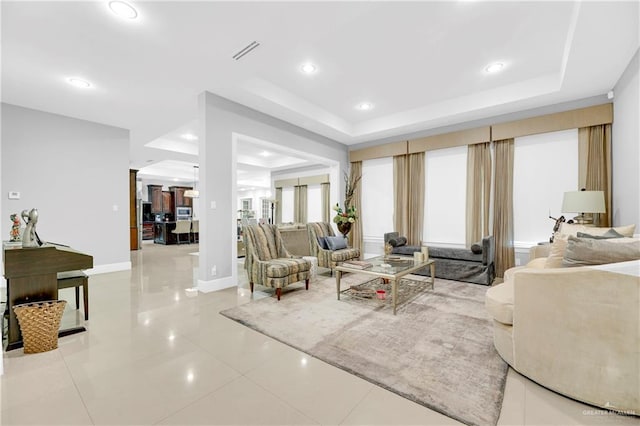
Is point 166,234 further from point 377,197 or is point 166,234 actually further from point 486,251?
point 486,251

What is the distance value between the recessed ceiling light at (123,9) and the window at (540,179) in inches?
222

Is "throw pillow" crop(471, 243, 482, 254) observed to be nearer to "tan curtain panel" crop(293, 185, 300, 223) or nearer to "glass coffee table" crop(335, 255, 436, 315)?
"glass coffee table" crop(335, 255, 436, 315)

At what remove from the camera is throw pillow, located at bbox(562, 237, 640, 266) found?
1669mm

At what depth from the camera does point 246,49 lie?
2.96 m

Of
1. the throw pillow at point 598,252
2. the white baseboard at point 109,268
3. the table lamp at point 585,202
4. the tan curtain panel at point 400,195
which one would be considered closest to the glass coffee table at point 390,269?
the throw pillow at point 598,252

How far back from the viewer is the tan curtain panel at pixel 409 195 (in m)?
5.73

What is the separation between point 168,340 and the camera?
94.5 inches

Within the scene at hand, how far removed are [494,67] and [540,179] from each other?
6.85 ft

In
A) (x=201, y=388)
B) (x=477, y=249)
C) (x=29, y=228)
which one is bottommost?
(x=201, y=388)

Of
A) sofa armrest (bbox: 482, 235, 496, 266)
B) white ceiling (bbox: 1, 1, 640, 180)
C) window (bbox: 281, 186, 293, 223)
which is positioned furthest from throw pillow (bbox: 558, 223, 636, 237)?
window (bbox: 281, 186, 293, 223)

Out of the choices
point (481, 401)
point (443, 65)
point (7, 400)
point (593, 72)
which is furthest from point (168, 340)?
point (593, 72)

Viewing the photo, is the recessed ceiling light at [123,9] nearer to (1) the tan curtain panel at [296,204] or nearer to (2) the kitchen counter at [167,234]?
(1) the tan curtain panel at [296,204]

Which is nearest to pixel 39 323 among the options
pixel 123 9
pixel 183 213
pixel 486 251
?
pixel 123 9

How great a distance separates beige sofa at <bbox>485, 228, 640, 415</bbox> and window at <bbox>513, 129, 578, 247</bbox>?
11.5 feet
